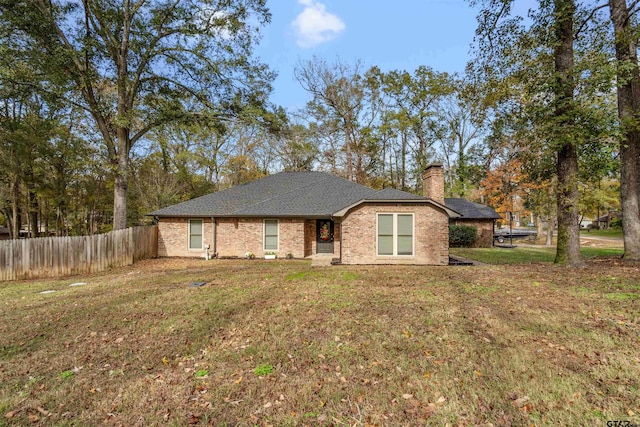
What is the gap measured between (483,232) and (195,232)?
20.4 metres

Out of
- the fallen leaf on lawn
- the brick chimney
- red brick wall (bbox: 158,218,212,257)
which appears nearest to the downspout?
red brick wall (bbox: 158,218,212,257)

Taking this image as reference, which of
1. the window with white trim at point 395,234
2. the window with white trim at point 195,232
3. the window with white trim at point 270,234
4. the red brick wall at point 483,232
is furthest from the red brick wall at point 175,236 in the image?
the red brick wall at point 483,232

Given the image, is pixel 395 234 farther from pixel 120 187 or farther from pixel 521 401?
pixel 120 187

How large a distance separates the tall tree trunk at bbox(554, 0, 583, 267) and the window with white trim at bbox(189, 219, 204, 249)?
15035 millimetres

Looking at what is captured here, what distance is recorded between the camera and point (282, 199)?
16406 mm

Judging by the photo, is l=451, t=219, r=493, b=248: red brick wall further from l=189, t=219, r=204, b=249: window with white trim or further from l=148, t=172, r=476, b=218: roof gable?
l=189, t=219, r=204, b=249: window with white trim

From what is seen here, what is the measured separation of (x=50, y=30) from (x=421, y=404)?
65.0ft

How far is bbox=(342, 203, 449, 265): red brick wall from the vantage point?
12203mm

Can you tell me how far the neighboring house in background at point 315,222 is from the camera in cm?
1226

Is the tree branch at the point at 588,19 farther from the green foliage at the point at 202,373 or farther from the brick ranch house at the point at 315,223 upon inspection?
the green foliage at the point at 202,373

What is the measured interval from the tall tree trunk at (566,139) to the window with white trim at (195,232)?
49.3 feet

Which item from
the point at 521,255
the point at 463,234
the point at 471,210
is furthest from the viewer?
the point at 471,210

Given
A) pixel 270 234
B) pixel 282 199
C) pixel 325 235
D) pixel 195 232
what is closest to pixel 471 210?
pixel 325 235

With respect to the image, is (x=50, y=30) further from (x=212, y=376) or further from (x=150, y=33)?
(x=212, y=376)
